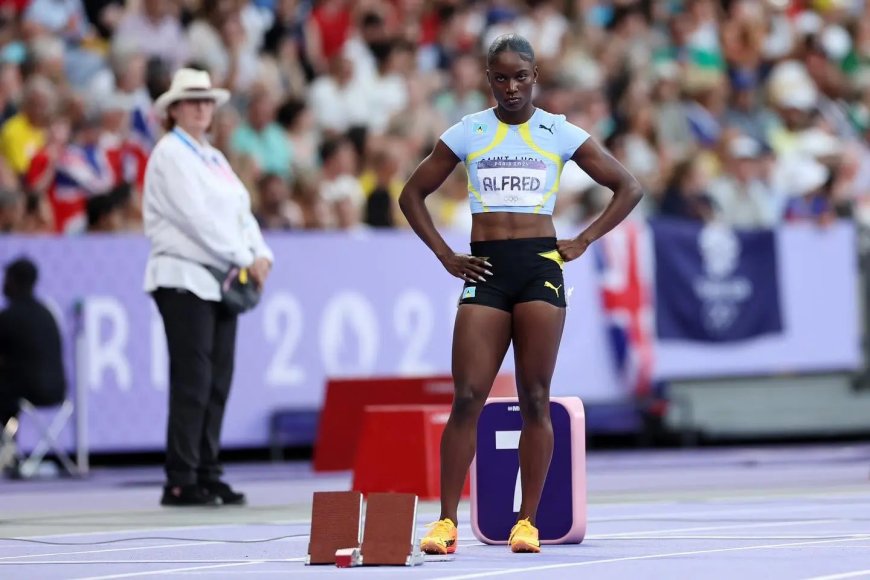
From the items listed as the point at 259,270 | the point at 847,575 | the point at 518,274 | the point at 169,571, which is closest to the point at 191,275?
the point at 259,270

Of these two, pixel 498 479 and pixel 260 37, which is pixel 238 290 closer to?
pixel 498 479

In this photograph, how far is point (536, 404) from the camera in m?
8.30

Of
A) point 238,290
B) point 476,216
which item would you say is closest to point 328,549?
point 476,216

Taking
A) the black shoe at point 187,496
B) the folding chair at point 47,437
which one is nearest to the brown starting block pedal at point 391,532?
the black shoe at point 187,496

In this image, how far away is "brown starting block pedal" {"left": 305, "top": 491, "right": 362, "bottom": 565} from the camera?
7.54 metres

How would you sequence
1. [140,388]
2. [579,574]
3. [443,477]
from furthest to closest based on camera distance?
[140,388] < [443,477] < [579,574]

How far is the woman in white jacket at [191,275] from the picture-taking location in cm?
1115

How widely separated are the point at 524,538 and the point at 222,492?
12.1 ft

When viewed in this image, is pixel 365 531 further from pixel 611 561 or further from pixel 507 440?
pixel 507 440

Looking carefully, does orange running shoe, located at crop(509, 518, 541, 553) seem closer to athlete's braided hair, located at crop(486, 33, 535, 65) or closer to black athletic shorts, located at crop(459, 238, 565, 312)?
black athletic shorts, located at crop(459, 238, 565, 312)

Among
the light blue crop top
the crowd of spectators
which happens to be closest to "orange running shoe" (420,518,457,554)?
the light blue crop top

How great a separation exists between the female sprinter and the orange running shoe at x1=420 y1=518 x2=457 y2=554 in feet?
0.54

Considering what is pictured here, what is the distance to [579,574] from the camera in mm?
6996

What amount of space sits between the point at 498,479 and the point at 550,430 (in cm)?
47
